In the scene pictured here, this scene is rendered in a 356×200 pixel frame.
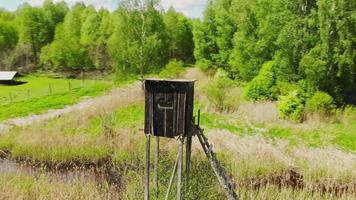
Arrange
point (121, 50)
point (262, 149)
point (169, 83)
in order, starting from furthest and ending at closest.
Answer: point (121, 50) < point (262, 149) < point (169, 83)

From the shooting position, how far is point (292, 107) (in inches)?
703

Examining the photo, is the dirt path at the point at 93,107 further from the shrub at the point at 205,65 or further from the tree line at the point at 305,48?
the shrub at the point at 205,65

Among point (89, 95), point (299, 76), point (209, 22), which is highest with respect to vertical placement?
point (209, 22)

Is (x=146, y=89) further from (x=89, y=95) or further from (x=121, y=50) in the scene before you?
(x=121, y=50)

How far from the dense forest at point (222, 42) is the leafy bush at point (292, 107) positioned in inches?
25.0

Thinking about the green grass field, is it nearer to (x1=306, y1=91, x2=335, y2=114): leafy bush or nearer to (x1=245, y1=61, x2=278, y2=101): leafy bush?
(x1=245, y1=61, x2=278, y2=101): leafy bush

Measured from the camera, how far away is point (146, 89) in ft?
26.9

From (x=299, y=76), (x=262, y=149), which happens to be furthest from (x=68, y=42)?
(x=262, y=149)

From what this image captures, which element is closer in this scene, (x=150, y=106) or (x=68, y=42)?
(x=150, y=106)

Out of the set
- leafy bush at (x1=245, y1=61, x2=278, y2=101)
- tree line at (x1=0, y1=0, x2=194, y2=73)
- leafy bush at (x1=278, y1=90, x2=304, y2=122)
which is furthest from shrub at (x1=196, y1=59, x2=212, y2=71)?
leafy bush at (x1=278, y1=90, x2=304, y2=122)

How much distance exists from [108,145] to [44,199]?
516 centimetres

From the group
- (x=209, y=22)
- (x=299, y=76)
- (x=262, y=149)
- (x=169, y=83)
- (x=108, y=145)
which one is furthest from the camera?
(x=209, y=22)

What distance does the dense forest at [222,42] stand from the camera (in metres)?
18.0

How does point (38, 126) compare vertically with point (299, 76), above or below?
below
